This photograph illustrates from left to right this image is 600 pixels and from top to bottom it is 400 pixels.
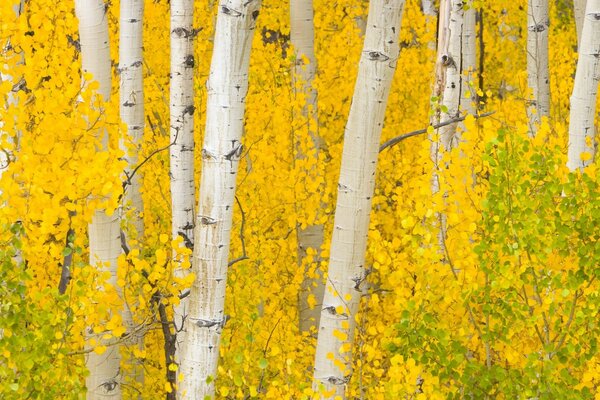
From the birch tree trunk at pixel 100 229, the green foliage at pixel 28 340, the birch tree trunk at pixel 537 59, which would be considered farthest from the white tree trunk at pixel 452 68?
the birch tree trunk at pixel 537 59

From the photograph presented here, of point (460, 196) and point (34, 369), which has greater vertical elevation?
point (460, 196)

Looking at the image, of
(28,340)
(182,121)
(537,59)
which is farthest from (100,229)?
(537,59)

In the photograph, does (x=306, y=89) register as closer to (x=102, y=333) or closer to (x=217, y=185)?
(x=102, y=333)

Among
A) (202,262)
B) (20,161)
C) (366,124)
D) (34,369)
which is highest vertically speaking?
(366,124)

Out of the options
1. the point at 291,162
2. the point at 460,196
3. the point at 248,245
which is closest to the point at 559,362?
the point at 460,196

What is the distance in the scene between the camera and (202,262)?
4453 millimetres

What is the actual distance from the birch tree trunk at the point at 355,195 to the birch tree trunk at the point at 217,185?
587 mm

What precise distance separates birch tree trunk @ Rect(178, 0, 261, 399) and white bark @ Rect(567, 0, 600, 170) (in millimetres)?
2985

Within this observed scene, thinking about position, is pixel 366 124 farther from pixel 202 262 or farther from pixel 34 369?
pixel 34 369

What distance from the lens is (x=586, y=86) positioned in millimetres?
6391

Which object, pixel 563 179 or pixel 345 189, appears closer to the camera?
pixel 345 189

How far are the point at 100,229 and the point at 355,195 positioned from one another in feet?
4.72

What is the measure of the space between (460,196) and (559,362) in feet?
3.31

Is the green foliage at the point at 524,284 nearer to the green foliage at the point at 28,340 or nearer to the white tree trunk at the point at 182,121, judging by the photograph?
the green foliage at the point at 28,340
